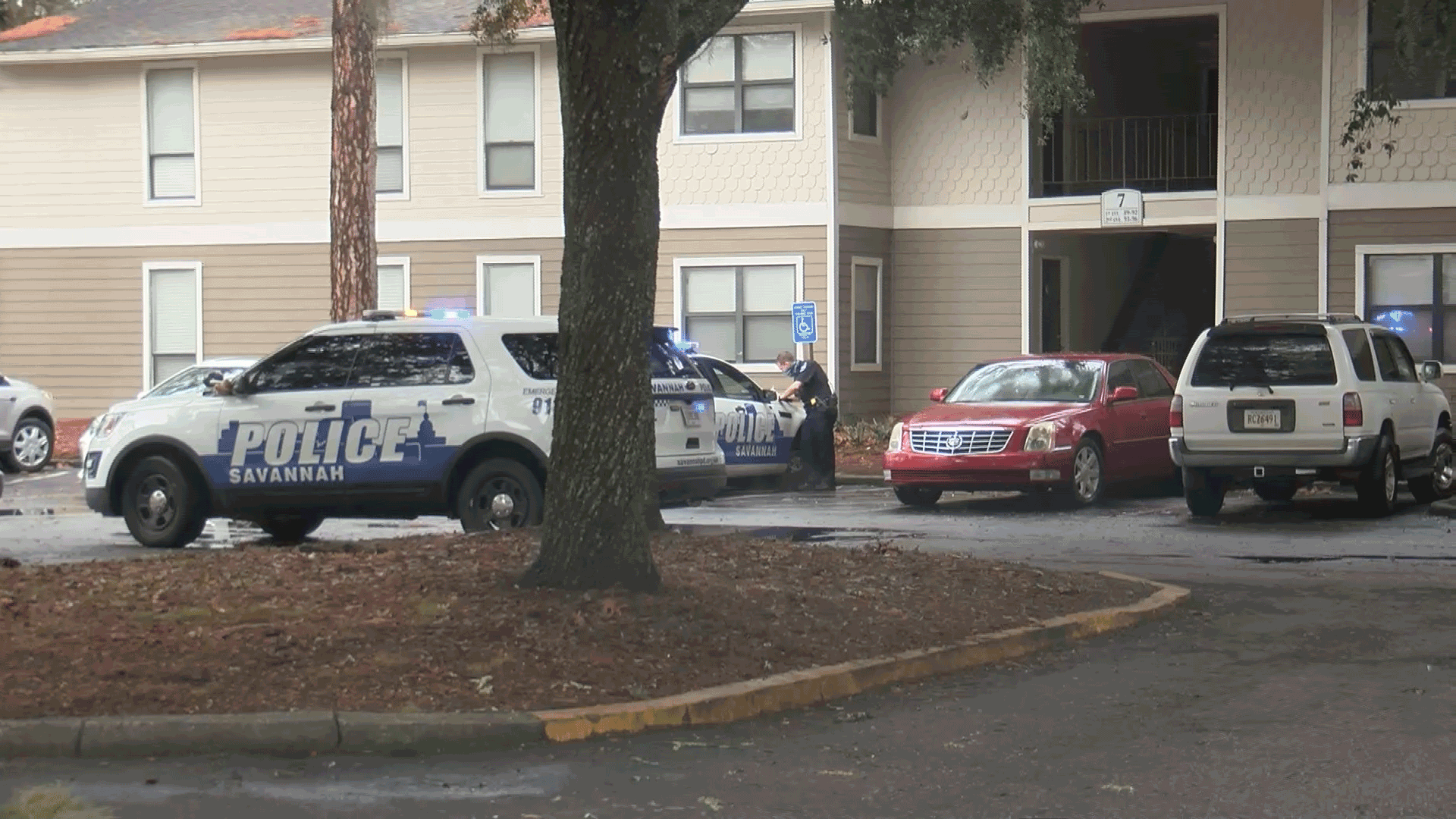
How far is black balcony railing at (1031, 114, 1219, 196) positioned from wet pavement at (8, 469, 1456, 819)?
18555 mm

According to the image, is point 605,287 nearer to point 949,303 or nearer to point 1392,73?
point 1392,73

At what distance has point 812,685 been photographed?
29.2 ft

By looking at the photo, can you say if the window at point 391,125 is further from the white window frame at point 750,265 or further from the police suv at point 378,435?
the police suv at point 378,435

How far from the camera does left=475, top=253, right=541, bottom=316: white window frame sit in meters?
29.9

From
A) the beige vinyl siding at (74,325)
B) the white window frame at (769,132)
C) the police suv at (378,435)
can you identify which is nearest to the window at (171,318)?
the beige vinyl siding at (74,325)

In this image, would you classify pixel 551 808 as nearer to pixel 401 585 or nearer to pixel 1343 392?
pixel 401 585

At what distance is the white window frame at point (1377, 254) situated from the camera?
26.3 m

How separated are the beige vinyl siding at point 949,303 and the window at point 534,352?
48.7 ft

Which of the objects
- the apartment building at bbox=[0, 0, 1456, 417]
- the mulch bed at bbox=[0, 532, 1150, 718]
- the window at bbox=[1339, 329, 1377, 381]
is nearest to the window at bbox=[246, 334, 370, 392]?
the mulch bed at bbox=[0, 532, 1150, 718]

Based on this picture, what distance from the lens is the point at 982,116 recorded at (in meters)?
28.9

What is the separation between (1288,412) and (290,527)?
8684mm

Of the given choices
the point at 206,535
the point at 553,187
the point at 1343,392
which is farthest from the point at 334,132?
the point at 1343,392

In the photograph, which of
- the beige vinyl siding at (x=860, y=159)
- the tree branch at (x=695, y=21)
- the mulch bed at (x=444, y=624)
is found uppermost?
the beige vinyl siding at (x=860, y=159)

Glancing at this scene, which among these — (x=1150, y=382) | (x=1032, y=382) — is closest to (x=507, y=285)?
(x=1032, y=382)
